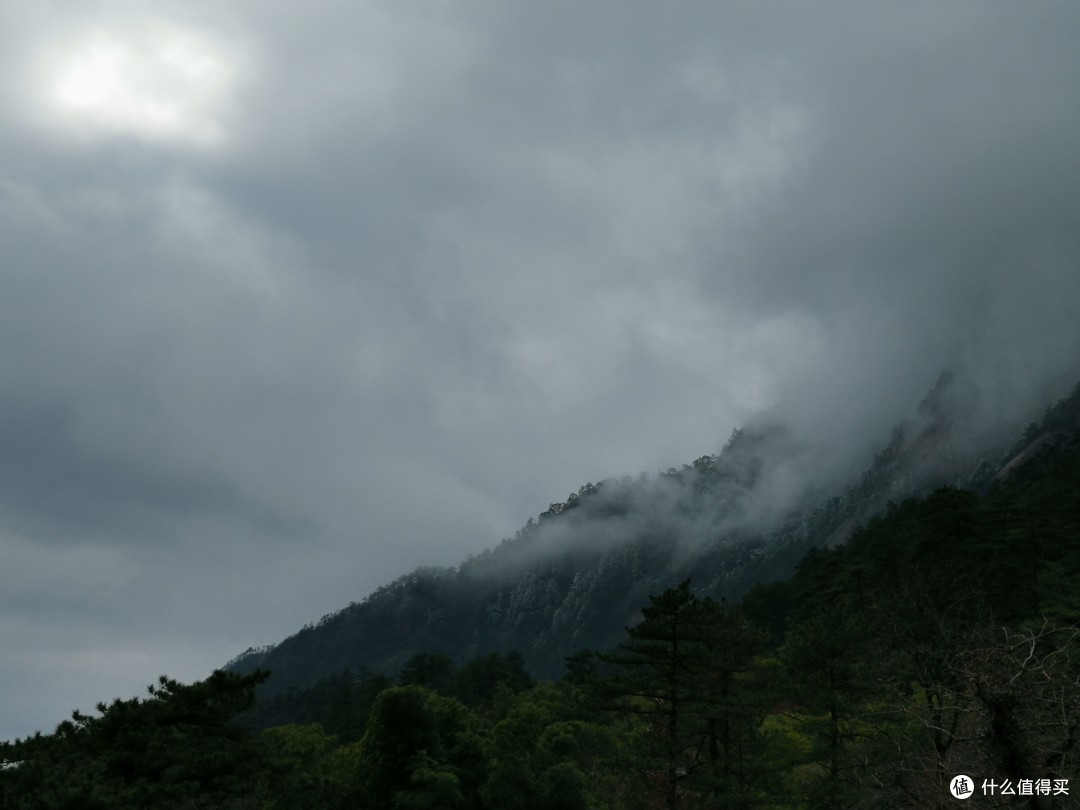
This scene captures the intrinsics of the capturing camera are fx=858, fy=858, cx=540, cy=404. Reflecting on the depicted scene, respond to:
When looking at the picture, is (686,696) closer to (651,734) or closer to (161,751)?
(651,734)

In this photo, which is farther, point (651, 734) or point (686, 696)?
point (686, 696)

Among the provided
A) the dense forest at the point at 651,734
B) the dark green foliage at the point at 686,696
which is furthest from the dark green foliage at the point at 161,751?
the dark green foliage at the point at 686,696

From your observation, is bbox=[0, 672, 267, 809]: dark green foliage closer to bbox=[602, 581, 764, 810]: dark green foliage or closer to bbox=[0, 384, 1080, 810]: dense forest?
bbox=[0, 384, 1080, 810]: dense forest

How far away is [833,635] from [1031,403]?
536 ft

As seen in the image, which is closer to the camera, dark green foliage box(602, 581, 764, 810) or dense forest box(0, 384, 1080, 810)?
dense forest box(0, 384, 1080, 810)

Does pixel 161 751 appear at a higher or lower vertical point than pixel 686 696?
lower

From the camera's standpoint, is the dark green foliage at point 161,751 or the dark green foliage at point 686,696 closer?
the dark green foliage at point 161,751

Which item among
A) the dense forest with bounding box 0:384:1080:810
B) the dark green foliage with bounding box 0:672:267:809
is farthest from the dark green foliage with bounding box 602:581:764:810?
the dark green foliage with bounding box 0:672:267:809

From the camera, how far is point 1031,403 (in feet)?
565

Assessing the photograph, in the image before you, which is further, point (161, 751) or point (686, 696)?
point (686, 696)

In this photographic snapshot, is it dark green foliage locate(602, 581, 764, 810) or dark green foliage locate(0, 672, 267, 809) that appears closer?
dark green foliage locate(0, 672, 267, 809)

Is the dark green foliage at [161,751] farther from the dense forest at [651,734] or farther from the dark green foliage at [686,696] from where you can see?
the dark green foliage at [686,696]

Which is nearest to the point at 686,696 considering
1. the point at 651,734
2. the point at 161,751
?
the point at 651,734

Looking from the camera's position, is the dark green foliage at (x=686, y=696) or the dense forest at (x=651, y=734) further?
the dark green foliage at (x=686, y=696)
